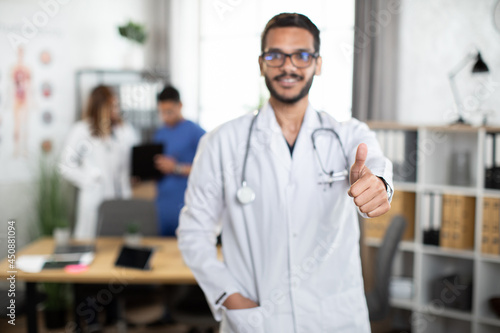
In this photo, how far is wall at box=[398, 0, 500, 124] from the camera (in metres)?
3.28

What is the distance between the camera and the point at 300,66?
1.41 meters

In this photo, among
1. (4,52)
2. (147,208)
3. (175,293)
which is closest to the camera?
(175,293)

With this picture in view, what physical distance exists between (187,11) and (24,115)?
199cm

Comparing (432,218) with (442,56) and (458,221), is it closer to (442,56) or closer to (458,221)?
(458,221)

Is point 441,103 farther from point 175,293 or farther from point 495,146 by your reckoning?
point 175,293

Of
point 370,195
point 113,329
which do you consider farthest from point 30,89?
point 370,195

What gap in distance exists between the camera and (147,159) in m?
3.64

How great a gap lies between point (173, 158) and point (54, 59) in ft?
4.60

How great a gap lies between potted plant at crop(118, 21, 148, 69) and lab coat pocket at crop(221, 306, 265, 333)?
3595 mm

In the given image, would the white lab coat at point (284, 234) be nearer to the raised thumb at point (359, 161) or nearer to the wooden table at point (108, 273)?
the raised thumb at point (359, 161)

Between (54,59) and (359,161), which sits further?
(54,59)

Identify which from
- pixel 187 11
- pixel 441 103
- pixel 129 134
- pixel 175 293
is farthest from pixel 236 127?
pixel 187 11

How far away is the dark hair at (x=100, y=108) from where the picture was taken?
3.96m

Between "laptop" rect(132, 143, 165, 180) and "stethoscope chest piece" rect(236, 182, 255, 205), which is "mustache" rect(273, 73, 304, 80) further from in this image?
"laptop" rect(132, 143, 165, 180)
